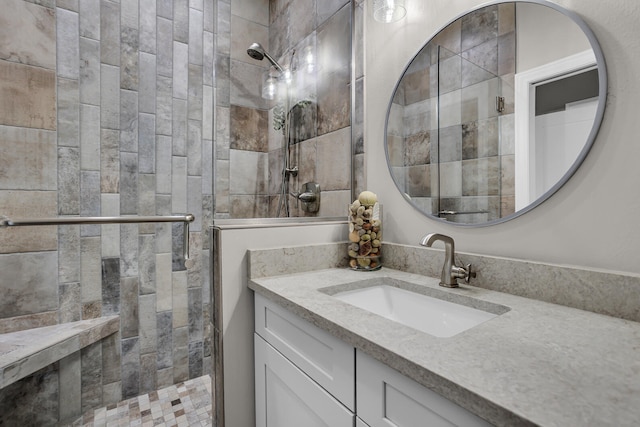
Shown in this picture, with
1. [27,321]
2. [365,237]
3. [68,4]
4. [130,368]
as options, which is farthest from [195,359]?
[68,4]

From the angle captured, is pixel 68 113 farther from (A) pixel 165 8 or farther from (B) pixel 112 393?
(B) pixel 112 393

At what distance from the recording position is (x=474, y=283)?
979mm

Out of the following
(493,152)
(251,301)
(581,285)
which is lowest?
(251,301)

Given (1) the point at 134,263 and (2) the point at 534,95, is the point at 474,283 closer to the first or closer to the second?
(2) the point at 534,95

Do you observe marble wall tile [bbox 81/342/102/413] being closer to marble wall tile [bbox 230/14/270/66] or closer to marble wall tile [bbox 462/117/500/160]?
marble wall tile [bbox 230/14/270/66]

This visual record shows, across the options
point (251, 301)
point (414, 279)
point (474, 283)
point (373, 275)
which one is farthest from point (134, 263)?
point (474, 283)

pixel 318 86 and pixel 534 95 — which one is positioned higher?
pixel 318 86

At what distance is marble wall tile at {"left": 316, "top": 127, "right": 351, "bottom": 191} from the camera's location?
4.85 feet

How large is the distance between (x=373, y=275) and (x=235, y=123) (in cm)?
81

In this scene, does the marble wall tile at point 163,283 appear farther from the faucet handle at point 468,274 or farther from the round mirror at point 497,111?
the faucet handle at point 468,274

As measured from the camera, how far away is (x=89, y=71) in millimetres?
1601

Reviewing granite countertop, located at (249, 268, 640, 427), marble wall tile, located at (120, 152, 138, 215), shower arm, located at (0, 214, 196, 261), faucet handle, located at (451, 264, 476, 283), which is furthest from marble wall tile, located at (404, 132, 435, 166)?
marble wall tile, located at (120, 152, 138, 215)

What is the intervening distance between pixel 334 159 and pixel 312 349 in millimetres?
919

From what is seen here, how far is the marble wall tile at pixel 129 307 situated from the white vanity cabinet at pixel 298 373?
1.02 meters
